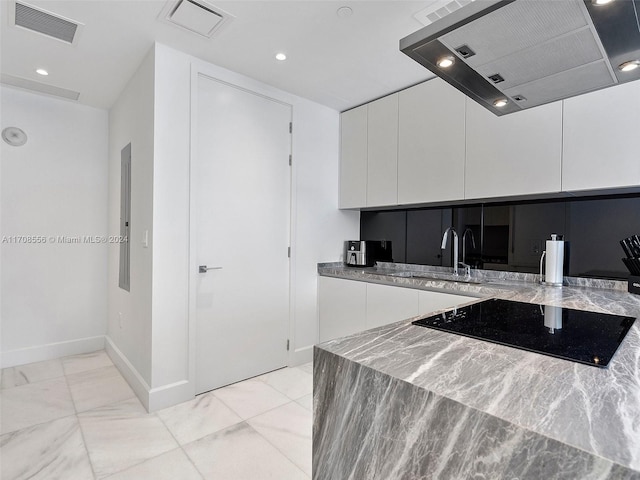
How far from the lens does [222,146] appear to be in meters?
2.68

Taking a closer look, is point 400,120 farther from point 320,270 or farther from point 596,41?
point 596,41

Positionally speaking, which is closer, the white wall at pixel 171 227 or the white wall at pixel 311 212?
the white wall at pixel 171 227

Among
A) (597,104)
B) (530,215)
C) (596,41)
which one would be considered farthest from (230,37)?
(530,215)

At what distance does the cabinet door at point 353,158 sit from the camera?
10.8 ft

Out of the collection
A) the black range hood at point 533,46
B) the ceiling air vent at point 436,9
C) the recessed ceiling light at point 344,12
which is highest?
the recessed ceiling light at point 344,12

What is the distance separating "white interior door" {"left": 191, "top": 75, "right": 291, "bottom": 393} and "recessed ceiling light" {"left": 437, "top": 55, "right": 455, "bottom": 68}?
6.21 feet

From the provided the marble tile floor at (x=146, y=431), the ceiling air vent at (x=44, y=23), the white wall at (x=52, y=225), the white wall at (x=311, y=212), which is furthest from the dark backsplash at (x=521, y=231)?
the white wall at (x=52, y=225)

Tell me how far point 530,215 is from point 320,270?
181cm

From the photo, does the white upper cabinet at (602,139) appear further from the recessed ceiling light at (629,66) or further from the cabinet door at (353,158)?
the cabinet door at (353,158)

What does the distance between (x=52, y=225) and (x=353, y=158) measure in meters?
3.02

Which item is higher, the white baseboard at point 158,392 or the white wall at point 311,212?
the white wall at point 311,212

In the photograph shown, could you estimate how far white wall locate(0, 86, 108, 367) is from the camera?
3.15 meters

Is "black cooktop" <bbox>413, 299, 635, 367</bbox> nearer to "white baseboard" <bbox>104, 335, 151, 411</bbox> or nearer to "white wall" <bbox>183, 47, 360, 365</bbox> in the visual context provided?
"white wall" <bbox>183, 47, 360, 365</bbox>

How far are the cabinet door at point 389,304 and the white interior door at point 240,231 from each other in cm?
79
